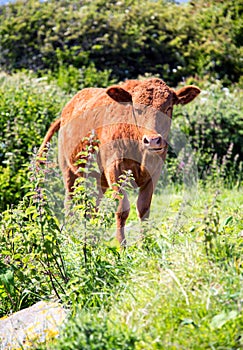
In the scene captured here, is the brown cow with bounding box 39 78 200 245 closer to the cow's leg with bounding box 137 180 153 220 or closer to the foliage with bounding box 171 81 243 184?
the cow's leg with bounding box 137 180 153 220

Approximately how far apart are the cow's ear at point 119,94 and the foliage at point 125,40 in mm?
10322

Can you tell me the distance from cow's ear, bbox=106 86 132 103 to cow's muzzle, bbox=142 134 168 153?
1.73 feet

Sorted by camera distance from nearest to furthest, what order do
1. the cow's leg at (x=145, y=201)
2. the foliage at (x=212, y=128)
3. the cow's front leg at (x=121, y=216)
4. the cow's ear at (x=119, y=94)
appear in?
the cow's ear at (x=119, y=94) → the cow's front leg at (x=121, y=216) → the cow's leg at (x=145, y=201) → the foliage at (x=212, y=128)

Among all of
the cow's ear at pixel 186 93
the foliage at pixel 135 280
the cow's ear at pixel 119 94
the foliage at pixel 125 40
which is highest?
the cow's ear at pixel 119 94

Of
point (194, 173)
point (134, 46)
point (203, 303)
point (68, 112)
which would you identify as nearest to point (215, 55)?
point (134, 46)

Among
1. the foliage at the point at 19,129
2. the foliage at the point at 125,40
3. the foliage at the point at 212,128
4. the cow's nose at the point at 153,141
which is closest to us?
the cow's nose at the point at 153,141

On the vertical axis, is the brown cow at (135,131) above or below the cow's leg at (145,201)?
above

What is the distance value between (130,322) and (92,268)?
0.92 meters

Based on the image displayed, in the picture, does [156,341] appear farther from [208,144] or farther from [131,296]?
[208,144]

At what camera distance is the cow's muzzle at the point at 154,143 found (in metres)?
5.14

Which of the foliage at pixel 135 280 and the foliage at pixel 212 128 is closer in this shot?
the foliage at pixel 135 280

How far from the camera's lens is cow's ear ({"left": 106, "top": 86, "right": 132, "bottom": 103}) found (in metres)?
5.48

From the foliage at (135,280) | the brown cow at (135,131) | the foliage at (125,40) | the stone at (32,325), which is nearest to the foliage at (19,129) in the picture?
the brown cow at (135,131)

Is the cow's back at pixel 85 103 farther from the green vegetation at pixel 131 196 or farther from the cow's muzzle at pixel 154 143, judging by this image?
the cow's muzzle at pixel 154 143
